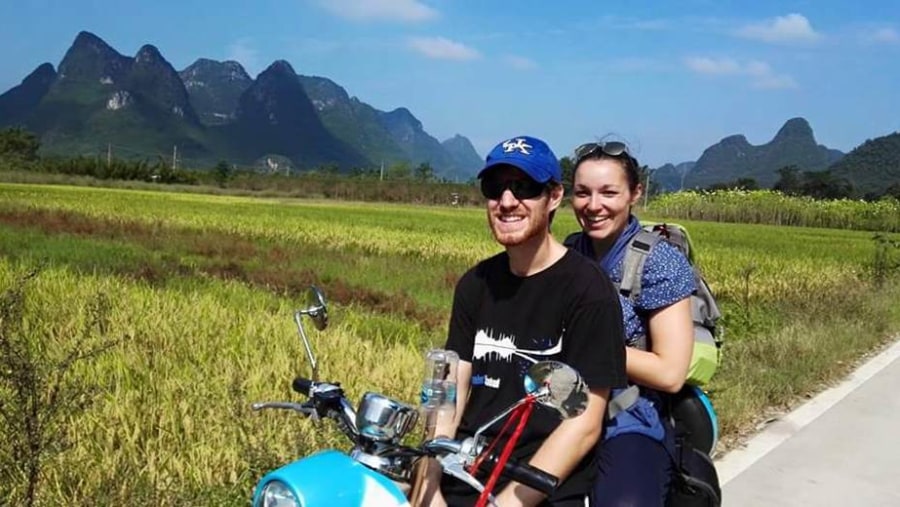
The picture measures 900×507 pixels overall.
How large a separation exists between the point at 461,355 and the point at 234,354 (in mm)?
3732

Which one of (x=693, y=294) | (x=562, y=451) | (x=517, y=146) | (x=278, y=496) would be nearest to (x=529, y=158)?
(x=517, y=146)

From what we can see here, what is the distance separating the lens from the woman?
8.07 feet

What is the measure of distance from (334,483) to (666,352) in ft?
4.60

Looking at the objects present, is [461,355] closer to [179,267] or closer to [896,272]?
[179,267]

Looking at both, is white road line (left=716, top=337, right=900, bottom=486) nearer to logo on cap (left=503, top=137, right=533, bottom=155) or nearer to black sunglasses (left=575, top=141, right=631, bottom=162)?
black sunglasses (left=575, top=141, right=631, bottom=162)

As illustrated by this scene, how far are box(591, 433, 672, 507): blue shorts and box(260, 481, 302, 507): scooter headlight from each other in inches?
42.5

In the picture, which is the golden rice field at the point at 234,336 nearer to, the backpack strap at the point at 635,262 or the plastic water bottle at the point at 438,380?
the plastic water bottle at the point at 438,380

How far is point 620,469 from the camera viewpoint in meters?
2.44

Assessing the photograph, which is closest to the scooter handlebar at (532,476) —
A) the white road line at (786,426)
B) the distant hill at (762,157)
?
the white road line at (786,426)

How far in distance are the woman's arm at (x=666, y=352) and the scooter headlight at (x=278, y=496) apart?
4.37 ft

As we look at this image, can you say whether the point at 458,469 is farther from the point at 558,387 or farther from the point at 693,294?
the point at 693,294

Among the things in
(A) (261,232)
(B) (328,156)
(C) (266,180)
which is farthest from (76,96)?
(A) (261,232)

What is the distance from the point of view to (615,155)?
10.00 ft

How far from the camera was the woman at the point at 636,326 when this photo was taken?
2.46m
